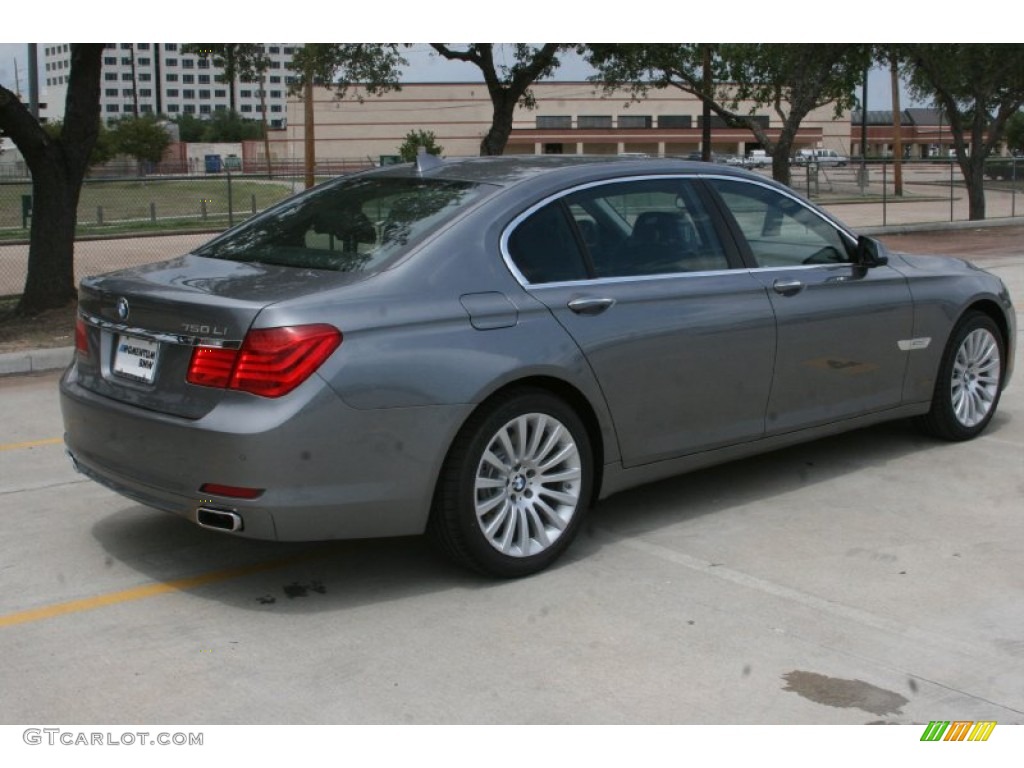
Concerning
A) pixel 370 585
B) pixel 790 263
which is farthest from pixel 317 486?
pixel 790 263

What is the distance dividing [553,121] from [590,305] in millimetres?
96017

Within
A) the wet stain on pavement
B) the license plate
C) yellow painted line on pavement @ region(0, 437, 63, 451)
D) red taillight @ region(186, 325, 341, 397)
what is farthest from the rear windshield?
yellow painted line on pavement @ region(0, 437, 63, 451)

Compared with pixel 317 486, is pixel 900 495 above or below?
below

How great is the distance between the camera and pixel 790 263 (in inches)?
255

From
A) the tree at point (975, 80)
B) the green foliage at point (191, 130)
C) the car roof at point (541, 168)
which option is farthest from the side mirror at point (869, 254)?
the green foliage at point (191, 130)

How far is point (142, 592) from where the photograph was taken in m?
5.13

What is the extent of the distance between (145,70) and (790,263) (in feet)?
679

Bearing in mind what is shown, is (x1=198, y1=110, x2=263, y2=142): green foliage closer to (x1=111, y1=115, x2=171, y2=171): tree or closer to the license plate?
(x1=111, y1=115, x2=171, y2=171): tree

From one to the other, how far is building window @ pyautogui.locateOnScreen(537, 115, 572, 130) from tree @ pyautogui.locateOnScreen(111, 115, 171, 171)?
29179mm

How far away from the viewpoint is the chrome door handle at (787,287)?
6.22 metres

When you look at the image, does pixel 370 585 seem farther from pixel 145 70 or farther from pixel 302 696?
pixel 145 70
